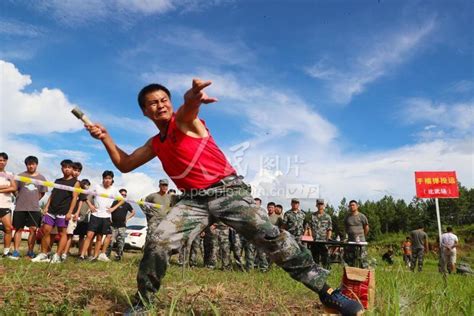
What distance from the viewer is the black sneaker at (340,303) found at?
2.81 m

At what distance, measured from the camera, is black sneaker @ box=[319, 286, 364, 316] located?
2.81 meters

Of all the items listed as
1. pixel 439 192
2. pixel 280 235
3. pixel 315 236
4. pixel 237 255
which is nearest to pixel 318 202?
pixel 315 236

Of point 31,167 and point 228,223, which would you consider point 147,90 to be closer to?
point 228,223

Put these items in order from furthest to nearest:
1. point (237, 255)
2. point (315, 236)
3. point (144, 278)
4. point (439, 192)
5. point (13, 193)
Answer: point (439, 192)
point (315, 236)
point (237, 255)
point (13, 193)
point (144, 278)

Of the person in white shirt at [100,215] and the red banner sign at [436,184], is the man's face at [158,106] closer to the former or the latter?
the person in white shirt at [100,215]

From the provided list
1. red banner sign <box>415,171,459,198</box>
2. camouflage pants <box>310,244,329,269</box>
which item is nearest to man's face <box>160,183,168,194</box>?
camouflage pants <box>310,244,329,269</box>

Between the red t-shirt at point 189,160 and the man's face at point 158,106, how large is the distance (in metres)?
0.07

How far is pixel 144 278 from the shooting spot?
9.53 ft

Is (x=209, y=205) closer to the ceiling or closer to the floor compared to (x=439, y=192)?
closer to the floor

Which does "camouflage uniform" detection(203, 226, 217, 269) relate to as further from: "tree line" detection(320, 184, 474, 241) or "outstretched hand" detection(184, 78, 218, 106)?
"tree line" detection(320, 184, 474, 241)

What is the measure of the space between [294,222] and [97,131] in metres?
7.90

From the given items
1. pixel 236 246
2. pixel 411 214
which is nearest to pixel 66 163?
pixel 236 246

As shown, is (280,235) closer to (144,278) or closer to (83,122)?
(144,278)

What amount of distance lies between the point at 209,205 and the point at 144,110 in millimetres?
902
